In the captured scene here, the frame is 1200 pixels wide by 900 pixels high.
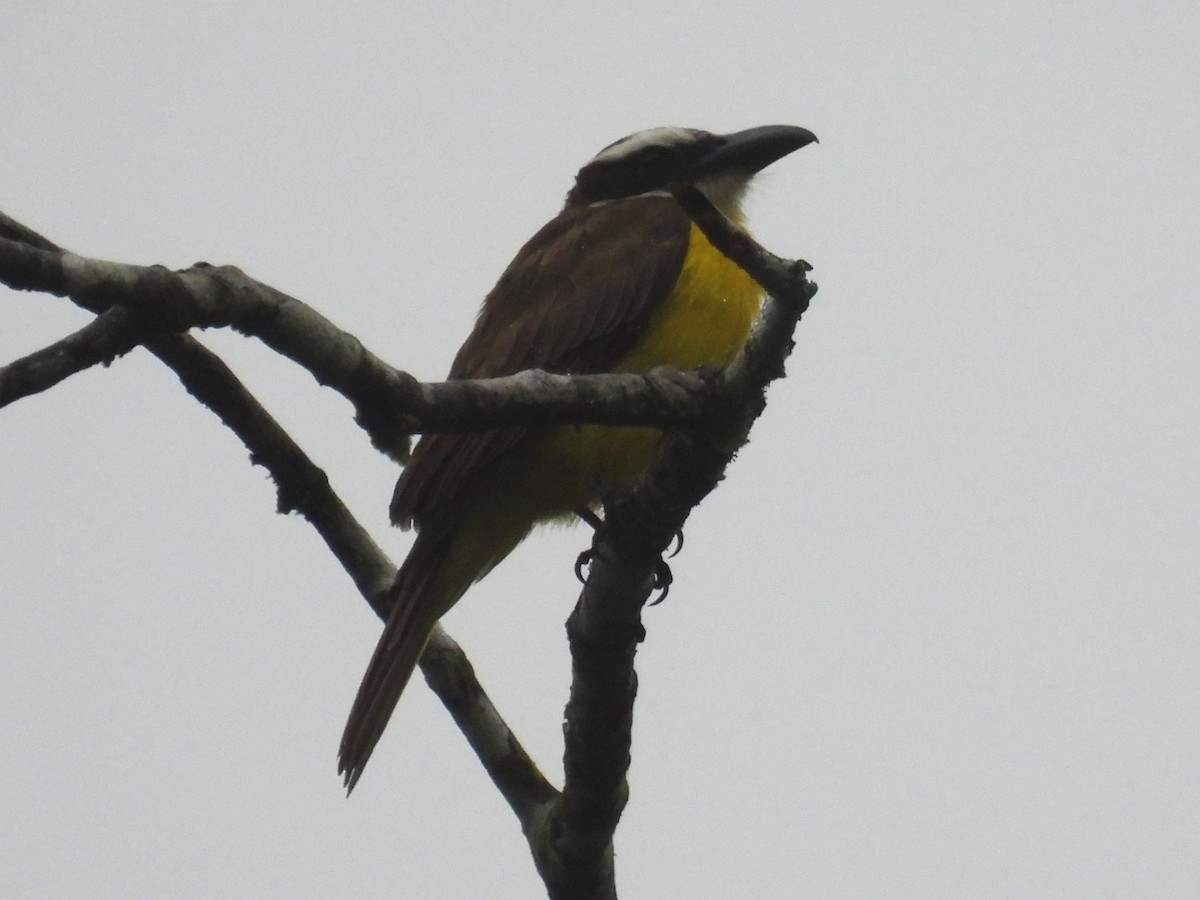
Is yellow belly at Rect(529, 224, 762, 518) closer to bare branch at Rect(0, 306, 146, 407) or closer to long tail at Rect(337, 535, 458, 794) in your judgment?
long tail at Rect(337, 535, 458, 794)

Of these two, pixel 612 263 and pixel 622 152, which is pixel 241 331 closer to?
pixel 612 263

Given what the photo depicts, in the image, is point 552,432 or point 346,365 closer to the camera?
point 346,365

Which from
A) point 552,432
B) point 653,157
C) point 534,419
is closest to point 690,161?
point 653,157

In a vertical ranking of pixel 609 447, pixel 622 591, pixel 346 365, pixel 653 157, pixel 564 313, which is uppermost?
pixel 653 157

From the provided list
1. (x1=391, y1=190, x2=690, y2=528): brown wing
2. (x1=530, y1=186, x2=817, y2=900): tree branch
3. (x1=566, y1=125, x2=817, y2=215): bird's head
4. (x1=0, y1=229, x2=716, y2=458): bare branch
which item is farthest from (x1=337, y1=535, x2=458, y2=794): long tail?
(x1=566, y1=125, x2=817, y2=215): bird's head

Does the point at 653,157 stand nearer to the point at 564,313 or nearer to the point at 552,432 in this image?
the point at 564,313

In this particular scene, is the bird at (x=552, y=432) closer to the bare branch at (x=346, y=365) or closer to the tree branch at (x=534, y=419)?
the tree branch at (x=534, y=419)

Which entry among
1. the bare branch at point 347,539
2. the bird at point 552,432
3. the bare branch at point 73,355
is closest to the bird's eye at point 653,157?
the bird at point 552,432
